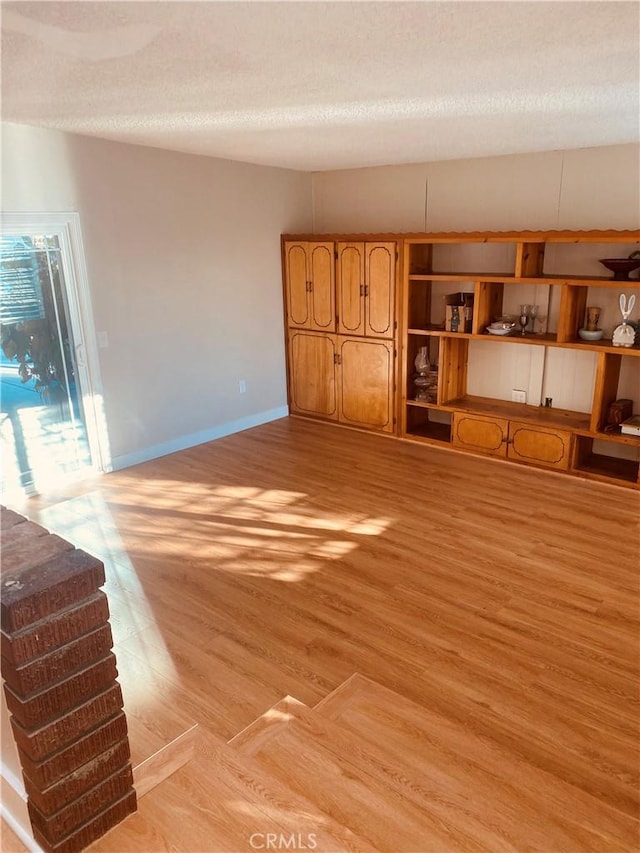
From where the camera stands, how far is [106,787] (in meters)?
1.65

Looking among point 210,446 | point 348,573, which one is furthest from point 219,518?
point 210,446

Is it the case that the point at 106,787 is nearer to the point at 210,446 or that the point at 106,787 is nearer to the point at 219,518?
the point at 219,518

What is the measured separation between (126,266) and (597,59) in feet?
12.2

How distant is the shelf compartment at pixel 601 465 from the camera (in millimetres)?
4754

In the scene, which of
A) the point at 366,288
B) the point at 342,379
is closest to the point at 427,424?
the point at 342,379

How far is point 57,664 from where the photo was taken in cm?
147

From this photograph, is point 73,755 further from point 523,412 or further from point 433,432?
point 433,432

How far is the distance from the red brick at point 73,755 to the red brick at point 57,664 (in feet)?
0.66

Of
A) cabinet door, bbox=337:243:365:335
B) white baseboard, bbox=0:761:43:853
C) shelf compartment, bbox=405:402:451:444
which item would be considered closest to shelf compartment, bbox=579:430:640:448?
shelf compartment, bbox=405:402:451:444

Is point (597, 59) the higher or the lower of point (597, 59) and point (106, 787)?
the higher

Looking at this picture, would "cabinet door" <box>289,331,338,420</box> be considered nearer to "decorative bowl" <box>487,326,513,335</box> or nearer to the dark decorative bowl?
"decorative bowl" <box>487,326,513,335</box>

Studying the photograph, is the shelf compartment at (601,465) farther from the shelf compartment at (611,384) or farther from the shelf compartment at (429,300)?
the shelf compartment at (429,300)

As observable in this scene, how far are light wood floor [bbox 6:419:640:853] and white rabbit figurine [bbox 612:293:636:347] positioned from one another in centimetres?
112

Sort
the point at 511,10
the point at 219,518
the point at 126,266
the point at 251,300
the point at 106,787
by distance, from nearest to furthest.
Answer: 1. the point at 106,787
2. the point at 511,10
3. the point at 219,518
4. the point at 126,266
5. the point at 251,300
